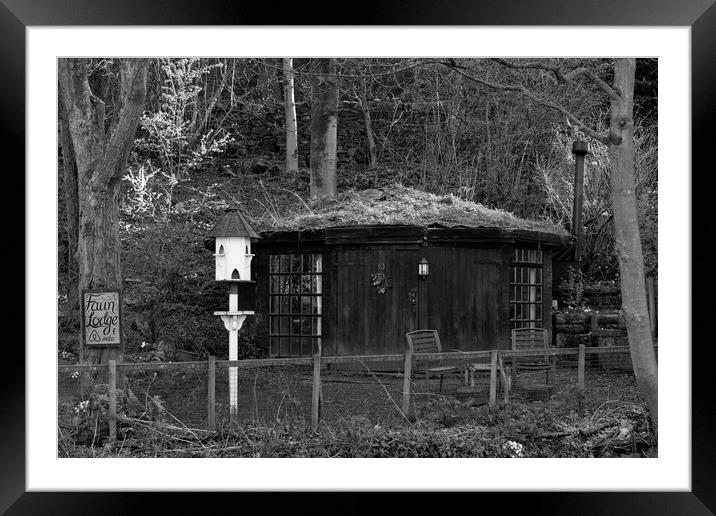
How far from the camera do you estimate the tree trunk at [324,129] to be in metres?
16.9

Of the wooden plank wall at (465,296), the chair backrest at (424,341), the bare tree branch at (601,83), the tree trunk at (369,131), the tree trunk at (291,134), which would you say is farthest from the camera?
the tree trunk at (369,131)


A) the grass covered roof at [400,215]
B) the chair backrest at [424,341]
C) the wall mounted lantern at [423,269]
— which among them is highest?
the grass covered roof at [400,215]

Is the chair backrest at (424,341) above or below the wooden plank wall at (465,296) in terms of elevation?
below

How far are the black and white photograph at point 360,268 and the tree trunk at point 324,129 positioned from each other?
0.16 feet

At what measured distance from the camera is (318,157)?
17.1 metres

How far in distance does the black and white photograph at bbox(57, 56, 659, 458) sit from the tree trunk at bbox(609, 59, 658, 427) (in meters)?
0.02

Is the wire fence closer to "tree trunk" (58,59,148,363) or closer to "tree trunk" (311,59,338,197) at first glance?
"tree trunk" (58,59,148,363)

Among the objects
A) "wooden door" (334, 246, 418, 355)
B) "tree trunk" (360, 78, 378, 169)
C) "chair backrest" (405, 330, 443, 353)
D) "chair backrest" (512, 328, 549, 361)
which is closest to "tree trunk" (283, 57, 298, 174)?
"tree trunk" (360, 78, 378, 169)

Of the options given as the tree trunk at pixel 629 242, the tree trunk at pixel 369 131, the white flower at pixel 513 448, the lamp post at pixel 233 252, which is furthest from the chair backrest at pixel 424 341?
the tree trunk at pixel 369 131

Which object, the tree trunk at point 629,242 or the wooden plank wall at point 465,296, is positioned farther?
the wooden plank wall at point 465,296

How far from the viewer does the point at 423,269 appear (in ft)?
36.0

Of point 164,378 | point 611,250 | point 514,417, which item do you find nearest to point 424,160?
point 611,250

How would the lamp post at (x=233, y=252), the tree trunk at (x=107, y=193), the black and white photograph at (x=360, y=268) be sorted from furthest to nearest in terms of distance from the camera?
the lamp post at (x=233, y=252)
the tree trunk at (x=107, y=193)
the black and white photograph at (x=360, y=268)
